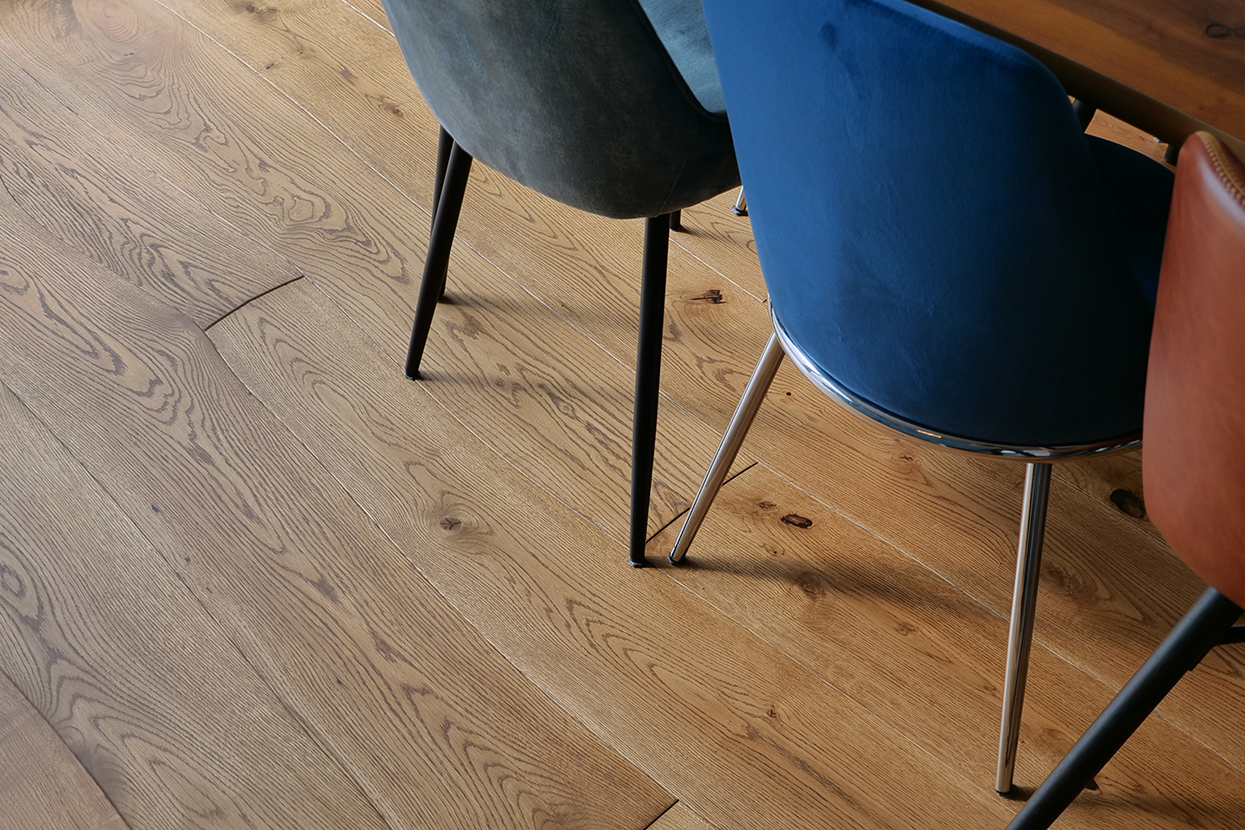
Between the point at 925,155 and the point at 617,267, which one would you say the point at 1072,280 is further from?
the point at 617,267

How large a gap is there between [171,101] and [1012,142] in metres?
1.78

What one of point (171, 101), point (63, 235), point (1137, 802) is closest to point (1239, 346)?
point (1137, 802)

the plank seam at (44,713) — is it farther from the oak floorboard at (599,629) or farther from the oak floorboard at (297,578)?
the oak floorboard at (599,629)

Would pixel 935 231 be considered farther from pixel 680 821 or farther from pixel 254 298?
pixel 254 298

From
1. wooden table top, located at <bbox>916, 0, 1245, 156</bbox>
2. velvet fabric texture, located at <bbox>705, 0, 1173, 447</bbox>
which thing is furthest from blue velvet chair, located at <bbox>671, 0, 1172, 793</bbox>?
wooden table top, located at <bbox>916, 0, 1245, 156</bbox>

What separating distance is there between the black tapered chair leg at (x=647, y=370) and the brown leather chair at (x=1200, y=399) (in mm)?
509

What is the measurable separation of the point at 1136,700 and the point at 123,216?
5.29ft

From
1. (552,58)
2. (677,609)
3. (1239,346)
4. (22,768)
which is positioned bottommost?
(22,768)

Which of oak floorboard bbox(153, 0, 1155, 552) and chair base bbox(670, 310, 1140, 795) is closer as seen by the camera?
chair base bbox(670, 310, 1140, 795)

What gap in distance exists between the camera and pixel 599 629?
1184 millimetres

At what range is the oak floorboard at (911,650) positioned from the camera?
1047mm

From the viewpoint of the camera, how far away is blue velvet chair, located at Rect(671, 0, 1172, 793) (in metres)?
0.56

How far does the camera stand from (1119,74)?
70 cm

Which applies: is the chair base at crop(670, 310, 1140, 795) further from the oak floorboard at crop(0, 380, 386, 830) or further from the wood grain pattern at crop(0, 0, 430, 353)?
the wood grain pattern at crop(0, 0, 430, 353)
